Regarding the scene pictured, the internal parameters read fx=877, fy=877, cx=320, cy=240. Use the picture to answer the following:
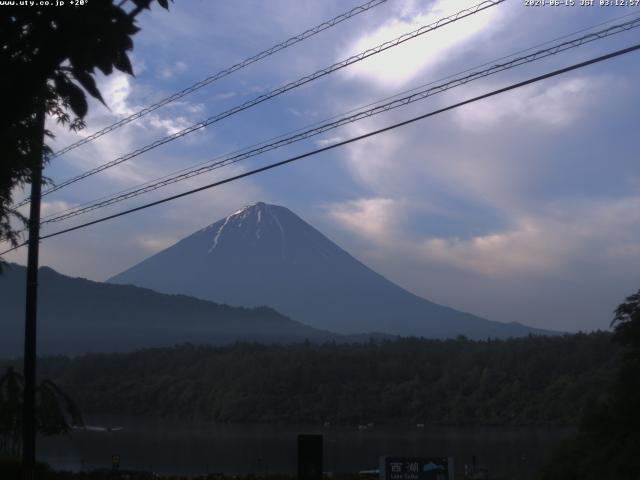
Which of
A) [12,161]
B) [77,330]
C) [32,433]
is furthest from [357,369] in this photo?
[77,330]

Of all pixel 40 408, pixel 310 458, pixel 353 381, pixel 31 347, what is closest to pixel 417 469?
pixel 310 458

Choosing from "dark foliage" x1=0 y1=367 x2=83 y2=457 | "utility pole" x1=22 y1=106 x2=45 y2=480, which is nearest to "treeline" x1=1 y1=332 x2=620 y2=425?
"dark foliage" x1=0 y1=367 x2=83 y2=457

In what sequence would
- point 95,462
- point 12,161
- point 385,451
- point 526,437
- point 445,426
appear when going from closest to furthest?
point 12,161 → point 95,462 → point 385,451 → point 526,437 → point 445,426

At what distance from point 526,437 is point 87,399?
49033mm

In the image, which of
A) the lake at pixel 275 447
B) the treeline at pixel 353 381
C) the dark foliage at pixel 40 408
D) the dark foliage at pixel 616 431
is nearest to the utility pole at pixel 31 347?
the dark foliage at pixel 40 408

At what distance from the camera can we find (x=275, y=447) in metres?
56.8

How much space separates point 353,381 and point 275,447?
39472 millimetres

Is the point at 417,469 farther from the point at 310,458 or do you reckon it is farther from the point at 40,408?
the point at 40,408

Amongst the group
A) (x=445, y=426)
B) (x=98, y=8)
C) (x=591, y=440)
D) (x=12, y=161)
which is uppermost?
(x=98, y=8)

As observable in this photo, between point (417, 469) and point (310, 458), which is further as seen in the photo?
point (417, 469)

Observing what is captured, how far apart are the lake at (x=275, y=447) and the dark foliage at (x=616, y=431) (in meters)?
7.94

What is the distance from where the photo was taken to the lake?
41969 mm

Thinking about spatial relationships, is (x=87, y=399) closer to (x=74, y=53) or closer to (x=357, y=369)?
(x=357, y=369)

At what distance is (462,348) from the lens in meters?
102
